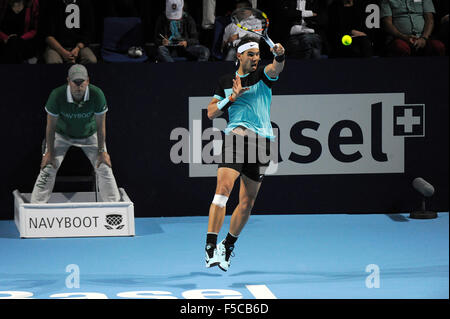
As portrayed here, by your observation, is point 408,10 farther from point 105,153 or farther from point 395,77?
point 105,153

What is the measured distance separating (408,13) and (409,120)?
1438 millimetres

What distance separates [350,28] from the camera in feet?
35.7

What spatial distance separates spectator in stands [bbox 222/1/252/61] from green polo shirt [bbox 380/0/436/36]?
182 cm

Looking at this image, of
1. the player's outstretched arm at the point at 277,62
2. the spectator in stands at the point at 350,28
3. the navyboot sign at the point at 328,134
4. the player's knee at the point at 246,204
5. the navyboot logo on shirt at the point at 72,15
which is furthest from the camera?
the spectator in stands at the point at 350,28

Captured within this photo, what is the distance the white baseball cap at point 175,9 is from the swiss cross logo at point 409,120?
9.51ft

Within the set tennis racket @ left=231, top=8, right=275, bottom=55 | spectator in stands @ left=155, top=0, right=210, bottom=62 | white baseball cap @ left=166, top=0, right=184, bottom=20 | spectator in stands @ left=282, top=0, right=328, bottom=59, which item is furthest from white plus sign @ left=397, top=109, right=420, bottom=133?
white baseball cap @ left=166, top=0, right=184, bottom=20

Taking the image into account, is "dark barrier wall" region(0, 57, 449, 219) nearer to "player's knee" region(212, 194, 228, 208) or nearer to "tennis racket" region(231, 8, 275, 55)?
"tennis racket" region(231, 8, 275, 55)

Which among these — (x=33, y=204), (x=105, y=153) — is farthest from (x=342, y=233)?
(x=33, y=204)

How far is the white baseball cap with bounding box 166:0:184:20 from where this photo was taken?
10734 mm

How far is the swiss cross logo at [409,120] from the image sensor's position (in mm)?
10547

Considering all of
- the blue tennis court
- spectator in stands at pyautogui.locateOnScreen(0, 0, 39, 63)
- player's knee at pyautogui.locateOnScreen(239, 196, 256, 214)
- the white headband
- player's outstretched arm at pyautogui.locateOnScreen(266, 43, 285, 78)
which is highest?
spectator in stands at pyautogui.locateOnScreen(0, 0, 39, 63)

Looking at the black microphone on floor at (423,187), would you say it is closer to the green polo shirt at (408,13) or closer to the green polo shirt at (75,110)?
the green polo shirt at (408,13)

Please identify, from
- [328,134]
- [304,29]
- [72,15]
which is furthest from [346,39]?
[72,15]

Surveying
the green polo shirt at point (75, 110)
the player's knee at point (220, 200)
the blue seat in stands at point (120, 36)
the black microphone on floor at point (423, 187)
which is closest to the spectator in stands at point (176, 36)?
the blue seat in stands at point (120, 36)
